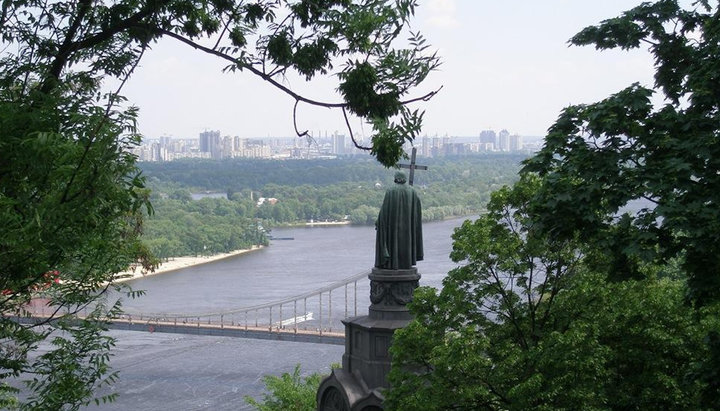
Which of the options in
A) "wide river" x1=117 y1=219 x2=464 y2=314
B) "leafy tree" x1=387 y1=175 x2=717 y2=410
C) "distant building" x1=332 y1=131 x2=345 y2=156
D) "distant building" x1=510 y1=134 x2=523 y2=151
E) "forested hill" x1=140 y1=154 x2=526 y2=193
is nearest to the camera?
"leafy tree" x1=387 y1=175 x2=717 y2=410

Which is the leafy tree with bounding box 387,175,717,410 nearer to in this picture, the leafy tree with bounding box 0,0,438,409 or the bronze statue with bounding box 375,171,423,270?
the bronze statue with bounding box 375,171,423,270

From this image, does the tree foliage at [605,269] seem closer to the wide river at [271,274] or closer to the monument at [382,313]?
the monument at [382,313]

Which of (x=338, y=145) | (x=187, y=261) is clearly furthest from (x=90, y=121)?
(x=338, y=145)

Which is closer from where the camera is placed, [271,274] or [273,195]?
[271,274]

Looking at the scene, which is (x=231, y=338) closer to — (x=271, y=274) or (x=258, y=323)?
(x=258, y=323)

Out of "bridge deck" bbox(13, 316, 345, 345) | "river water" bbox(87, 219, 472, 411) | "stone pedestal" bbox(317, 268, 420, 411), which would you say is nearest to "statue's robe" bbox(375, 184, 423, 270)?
"stone pedestal" bbox(317, 268, 420, 411)

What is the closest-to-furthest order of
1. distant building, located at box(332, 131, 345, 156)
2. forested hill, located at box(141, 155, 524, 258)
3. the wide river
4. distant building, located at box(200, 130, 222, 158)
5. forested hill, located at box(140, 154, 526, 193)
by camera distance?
the wide river → forested hill, located at box(141, 155, 524, 258) → forested hill, located at box(140, 154, 526, 193) → distant building, located at box(200, 130, 222, 158) → distant building, located at box(332, 131, 345, 156)

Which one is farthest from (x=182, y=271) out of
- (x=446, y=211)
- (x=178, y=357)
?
(x=446, y=211)
